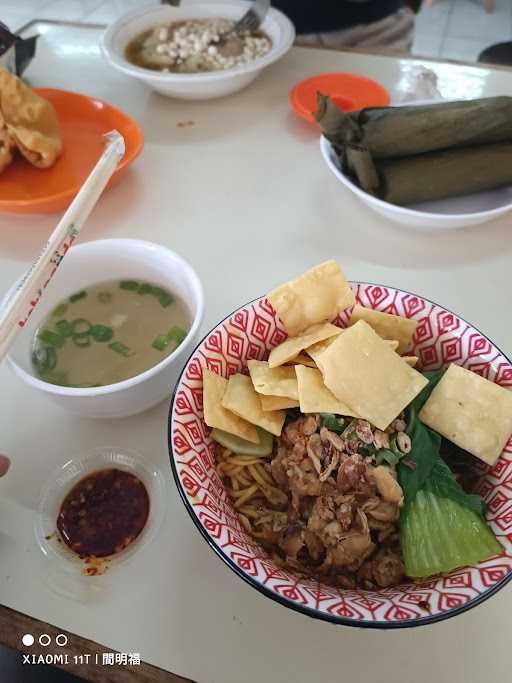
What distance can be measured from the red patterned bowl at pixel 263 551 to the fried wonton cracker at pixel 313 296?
1.3 inches

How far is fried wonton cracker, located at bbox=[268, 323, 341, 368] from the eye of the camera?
784 mm

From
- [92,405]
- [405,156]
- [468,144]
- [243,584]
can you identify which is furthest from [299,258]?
[243,584]

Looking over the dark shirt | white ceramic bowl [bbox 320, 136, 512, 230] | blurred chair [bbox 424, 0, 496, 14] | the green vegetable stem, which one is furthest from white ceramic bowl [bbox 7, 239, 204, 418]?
blurred chair [bbox 424, 0, 496, 14]

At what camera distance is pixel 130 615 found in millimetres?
744

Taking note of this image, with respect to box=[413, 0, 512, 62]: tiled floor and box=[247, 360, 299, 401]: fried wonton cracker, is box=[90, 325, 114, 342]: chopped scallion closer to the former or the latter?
box=[247, 360, 299, 401]: fried wonton cracker

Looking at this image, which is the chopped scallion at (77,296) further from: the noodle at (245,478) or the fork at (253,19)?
the fork at (253,19)

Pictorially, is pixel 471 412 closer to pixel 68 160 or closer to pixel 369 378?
pixel 369 378

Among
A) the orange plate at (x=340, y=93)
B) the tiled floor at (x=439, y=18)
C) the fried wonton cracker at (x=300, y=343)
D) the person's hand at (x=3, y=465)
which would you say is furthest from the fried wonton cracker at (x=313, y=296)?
the tiled floor at (x=439, y=18)

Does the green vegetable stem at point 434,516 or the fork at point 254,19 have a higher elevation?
the fork at point 254,19

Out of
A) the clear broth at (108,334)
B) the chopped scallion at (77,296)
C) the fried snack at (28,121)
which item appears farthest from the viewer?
the fried snack at (28,121)

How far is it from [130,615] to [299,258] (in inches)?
31.7

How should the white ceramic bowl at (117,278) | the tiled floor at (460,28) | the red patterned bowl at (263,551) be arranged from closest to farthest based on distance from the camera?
the red patterned bowl at (263,551) → the white ceramic bowl at (117,278) → the tiled floor at (460,28)

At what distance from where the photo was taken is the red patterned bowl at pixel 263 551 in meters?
0.58

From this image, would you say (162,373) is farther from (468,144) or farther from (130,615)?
(468,144)
